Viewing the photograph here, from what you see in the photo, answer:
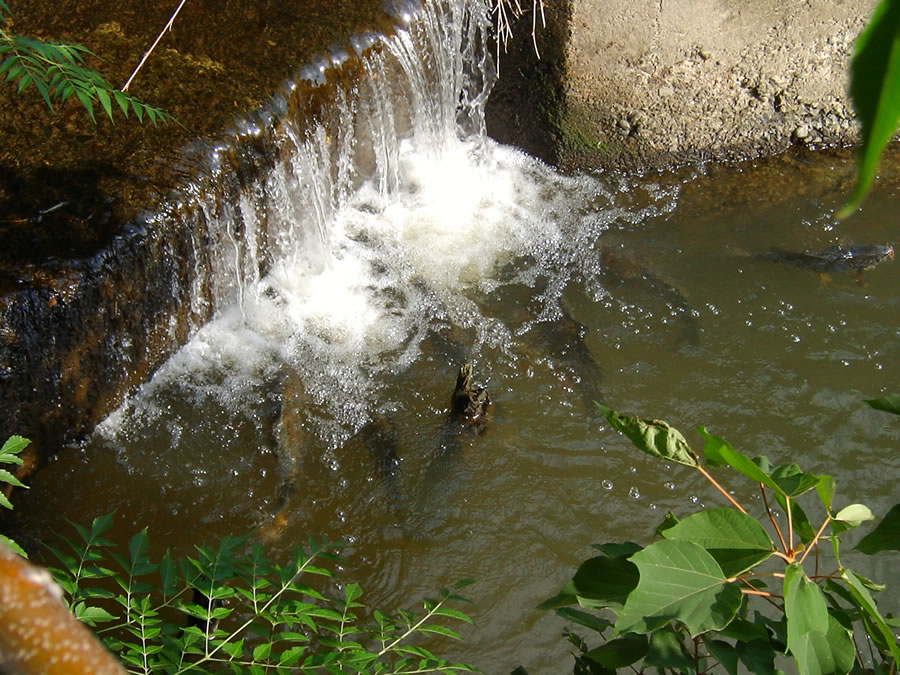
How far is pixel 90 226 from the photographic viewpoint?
4.03 metres

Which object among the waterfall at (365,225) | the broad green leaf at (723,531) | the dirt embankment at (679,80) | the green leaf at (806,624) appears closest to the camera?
the green leaf at (806,624)

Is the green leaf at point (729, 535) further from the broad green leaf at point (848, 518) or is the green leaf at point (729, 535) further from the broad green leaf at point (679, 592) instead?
the broad green leaf at point (848, 518)

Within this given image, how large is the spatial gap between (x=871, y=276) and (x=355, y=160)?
10.8ft

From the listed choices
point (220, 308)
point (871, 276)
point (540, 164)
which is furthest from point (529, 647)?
point (540, 164)

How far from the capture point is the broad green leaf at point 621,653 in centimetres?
149

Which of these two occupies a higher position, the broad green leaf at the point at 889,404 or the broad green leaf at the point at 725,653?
the broad green leaf at the point at 889,404

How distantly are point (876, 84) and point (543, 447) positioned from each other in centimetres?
398

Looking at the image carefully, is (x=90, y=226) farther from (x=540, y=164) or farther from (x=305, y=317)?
(x=540, y=164)

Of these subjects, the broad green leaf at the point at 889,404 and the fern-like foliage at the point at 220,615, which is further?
the fern-like foliage at the point at 220,615

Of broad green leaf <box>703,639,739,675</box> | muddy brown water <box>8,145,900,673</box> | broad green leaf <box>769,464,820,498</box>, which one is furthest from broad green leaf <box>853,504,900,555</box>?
muddy brown water <box>8,145,900,673</box>

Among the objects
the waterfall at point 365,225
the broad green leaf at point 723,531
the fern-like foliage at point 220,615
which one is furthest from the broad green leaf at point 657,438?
the waterfall at point 365,225

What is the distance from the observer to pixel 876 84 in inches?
10.8

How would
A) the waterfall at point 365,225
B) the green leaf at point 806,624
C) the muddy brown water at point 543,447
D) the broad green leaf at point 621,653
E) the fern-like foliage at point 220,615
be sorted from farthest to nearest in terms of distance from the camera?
the waterfall at point 365,225, the muddy brown water at point 543,447, the fern-like foliage at point 220,615, the broad green leaf at point 621,653, the green leaf at point 806,624

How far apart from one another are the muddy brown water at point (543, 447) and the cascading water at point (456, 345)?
0.01 m
